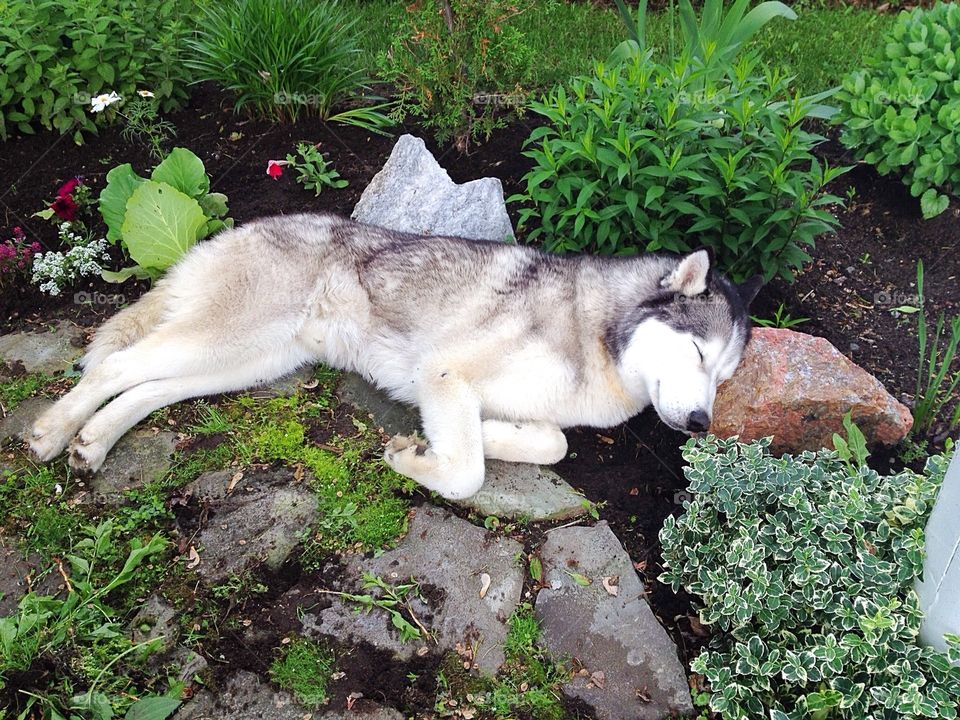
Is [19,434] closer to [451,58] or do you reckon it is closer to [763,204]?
[451,58]

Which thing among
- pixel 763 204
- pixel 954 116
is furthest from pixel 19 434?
pixel 954 116

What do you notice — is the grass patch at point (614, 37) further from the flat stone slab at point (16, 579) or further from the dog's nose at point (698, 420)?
the flat stone slab at point (16, 579)

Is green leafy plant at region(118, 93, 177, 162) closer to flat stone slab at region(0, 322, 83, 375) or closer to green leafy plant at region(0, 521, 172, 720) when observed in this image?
flat stone slab at region(0, 322, 83, 375)

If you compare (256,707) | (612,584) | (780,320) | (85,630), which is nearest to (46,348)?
(85,630)

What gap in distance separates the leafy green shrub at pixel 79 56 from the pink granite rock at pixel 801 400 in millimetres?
4658

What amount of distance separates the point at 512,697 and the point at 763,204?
3047mm

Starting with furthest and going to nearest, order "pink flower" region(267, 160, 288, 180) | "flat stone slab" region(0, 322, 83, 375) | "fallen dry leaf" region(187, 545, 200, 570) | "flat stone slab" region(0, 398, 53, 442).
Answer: "pink flower" region(267, 160, 288, 180) → "flat stone slab" region(0, 322, 83, 375) → "flat stone slab" region(0, 398, 53, 442) → "fallen dry leaf" region(187, 545, 200, 570)

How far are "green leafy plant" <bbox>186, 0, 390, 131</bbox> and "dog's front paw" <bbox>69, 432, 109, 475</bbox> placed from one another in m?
3.11

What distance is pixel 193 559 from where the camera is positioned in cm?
346

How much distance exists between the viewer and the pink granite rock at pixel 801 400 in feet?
13.2

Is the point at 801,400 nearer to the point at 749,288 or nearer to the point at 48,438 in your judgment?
the point at 749,288

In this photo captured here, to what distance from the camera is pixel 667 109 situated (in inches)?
177

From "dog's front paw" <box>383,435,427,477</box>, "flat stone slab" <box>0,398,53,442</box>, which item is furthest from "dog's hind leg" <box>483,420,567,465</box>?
"flat stone slab" <box>0,398,53,442</box>

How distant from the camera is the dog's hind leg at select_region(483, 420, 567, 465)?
3.99m
